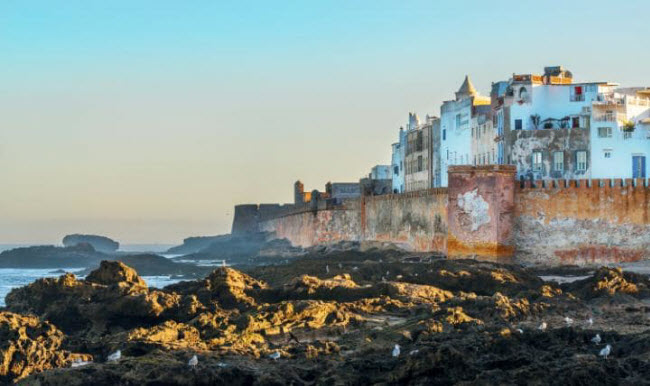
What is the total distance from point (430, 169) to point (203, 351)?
1777 inches

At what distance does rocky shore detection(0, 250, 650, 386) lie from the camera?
57.9 feet

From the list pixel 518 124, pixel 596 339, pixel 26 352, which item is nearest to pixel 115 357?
pixel 26 352

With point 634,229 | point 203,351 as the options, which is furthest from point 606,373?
point 634,229

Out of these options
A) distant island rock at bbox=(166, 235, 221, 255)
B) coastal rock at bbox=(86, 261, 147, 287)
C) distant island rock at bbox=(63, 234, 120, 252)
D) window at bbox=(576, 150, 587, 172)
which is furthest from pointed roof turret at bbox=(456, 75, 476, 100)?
distant island rock at bbox=(63, 234, 120, 252)

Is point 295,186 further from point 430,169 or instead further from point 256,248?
point 430,169

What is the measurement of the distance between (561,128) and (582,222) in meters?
5.50

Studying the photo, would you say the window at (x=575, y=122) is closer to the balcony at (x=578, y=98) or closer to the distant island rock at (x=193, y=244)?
the balcony at (x=578, y=98)

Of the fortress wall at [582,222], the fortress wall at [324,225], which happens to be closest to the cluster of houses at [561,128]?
the fortress wall at [582,222]

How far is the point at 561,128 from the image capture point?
48562 mm

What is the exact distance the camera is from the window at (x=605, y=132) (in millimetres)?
47625

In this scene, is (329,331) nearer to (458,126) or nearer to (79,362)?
(79,362)

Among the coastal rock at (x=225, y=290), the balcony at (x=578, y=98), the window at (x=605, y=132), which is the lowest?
the coastal rock at (x=225, y=290)

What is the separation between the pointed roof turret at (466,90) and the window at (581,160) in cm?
1388

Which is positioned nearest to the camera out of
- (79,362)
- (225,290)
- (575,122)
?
(79,362)
